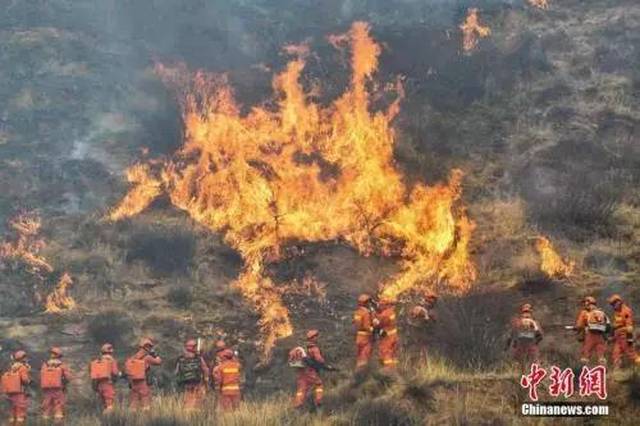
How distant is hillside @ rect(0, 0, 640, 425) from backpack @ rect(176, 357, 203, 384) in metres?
1.06

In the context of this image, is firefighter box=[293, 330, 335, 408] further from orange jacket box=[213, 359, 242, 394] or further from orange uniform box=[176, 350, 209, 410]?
orange uniform box=[176, 350, 209, 410]

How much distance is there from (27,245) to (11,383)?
227 inches

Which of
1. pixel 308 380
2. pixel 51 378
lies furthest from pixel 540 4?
pixel 51 378

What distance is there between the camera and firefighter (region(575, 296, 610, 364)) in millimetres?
13227

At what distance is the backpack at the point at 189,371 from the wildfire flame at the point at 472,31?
15634 mm

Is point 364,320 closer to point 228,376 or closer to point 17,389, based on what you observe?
point 228,376

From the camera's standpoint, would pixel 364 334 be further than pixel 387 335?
Yes

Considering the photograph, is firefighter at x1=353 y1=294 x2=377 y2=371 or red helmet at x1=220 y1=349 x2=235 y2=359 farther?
firefighter at x1=353 y1=294 x2=377 y2=371

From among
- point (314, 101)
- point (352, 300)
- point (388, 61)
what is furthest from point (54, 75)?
point (352, 300)

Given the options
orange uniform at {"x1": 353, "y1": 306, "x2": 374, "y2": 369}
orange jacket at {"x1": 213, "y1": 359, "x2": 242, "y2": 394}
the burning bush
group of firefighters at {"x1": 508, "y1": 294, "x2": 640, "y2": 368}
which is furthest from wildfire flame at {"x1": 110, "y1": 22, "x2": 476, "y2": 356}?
group of firefighters at {"x1": 508, "y1": 294, "x2": 640, "y2": 368}

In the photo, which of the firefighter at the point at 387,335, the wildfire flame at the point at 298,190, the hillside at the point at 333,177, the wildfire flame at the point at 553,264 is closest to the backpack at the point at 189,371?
the hillside at the point at 333,177

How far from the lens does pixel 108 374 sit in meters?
13.8

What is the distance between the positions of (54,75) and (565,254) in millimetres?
16340

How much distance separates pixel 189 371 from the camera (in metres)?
13.8
